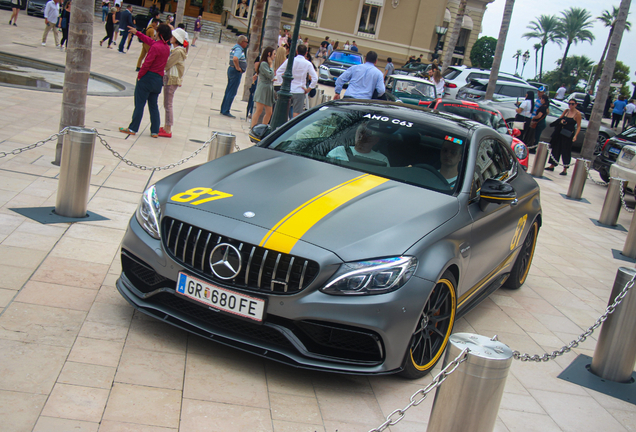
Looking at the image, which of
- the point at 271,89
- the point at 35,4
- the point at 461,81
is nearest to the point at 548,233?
the point at 271,89

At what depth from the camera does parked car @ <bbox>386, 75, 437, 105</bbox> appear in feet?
61.2

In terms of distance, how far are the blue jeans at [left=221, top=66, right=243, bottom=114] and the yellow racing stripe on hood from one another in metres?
10.3

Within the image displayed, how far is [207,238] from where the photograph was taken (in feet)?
11.7

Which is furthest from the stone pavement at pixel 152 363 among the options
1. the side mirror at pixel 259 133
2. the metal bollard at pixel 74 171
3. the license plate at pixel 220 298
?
the side mirror at pixel 259 133

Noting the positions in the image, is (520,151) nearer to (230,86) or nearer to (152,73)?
(230,86)

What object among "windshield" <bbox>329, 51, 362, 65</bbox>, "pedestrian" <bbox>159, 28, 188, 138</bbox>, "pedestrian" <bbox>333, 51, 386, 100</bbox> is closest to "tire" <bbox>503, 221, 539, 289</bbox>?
"pedestrian" <bbox>333, 51, 386, 100</bbox>

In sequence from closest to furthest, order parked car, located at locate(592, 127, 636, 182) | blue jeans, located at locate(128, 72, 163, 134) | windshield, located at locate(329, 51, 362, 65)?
blue jeans, located at locate(128, 72, 163, 134) < parked car, located at locate(592, 127, 636, 182) < windshield, located at locate(329, 51, 362, 65)

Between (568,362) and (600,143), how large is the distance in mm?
19543

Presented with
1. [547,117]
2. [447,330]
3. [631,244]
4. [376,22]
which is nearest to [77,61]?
[447,330]

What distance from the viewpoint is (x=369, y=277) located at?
135 inches

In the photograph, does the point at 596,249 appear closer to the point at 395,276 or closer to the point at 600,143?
the point at 395,276

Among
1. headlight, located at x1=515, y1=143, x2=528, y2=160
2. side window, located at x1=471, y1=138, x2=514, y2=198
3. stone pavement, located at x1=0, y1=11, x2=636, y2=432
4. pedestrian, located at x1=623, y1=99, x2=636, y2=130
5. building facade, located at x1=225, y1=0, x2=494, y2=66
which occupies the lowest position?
stone pavement, located at x1=0, y1=11, x2=636, y2=432

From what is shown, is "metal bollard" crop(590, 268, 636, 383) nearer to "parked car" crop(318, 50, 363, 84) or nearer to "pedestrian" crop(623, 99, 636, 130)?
"parked car" crop(318, 50, 363, 84)

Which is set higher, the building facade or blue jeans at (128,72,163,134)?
→ the building facade
